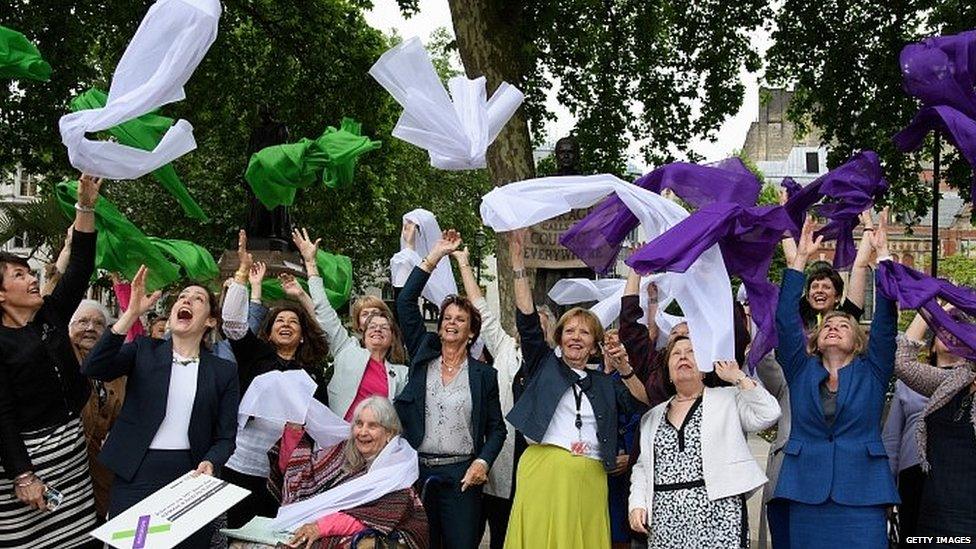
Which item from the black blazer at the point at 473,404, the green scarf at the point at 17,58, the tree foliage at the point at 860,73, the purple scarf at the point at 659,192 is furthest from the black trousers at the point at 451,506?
the tree foliage at the point at 860,73

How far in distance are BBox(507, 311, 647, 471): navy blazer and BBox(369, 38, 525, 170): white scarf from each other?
1.49m

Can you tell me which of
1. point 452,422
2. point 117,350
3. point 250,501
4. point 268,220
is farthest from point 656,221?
point 268,220

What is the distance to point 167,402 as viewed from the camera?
5.30 m

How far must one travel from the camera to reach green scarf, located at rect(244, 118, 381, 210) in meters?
7.96

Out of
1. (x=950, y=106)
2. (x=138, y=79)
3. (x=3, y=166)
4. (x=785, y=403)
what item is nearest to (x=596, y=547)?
(x=785, y=403)

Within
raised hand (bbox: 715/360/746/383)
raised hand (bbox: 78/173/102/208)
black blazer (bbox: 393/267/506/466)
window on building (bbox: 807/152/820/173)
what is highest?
window on building (bbox: 807/152/820/173)

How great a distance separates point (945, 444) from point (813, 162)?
7832 cm

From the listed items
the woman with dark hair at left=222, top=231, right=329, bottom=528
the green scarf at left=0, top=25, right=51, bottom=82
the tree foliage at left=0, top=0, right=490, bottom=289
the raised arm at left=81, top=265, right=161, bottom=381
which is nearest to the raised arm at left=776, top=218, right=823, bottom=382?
the woman with dark hair at left=222, top=231, right=329, bottom=528

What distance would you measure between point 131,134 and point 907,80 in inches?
165

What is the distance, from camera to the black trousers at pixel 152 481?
5172 mm

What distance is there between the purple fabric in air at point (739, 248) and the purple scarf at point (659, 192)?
21cm

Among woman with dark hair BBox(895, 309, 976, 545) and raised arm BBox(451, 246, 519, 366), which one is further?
raised arm BBox(451, 246, 519, 366)
